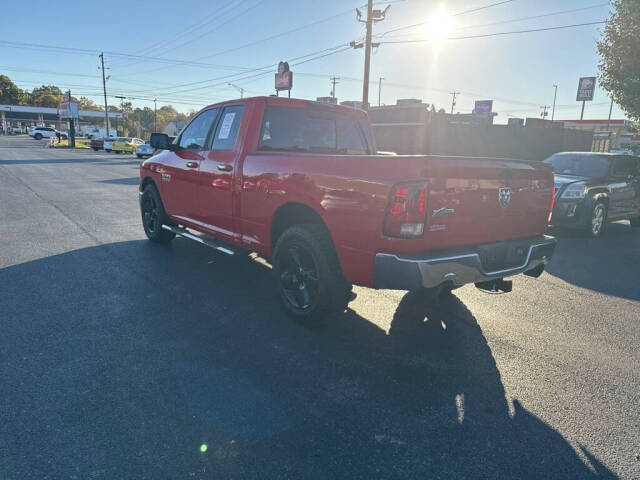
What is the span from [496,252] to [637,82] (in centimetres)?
1530

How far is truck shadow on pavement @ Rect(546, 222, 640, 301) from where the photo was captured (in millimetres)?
5539

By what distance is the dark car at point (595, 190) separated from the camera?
8.13 metres

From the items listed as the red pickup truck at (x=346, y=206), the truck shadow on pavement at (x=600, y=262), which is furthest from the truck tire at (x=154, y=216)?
the truck shadow on pavement at (x=600, y=262)

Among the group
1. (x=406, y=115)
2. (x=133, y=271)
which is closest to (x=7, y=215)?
(x=133, y=271)

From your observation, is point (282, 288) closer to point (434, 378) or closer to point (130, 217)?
point (434, 378)

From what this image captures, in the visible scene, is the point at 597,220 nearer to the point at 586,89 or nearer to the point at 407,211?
the point at 407,211

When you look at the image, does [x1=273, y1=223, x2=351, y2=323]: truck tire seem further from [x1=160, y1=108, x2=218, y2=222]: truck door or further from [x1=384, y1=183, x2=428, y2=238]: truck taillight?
[x1=160, y1=108, x2=218, y2=222]: truck door

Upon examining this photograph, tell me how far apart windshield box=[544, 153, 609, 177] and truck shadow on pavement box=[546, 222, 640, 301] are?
1.24m

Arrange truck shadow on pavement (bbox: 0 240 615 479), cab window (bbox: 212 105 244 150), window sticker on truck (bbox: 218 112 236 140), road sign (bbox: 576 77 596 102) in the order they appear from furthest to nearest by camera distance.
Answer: road sign (bbox: 576 77 596 102) → window sticker on truck (bbox: 218 112 236 140) → cab window (bbox: 212 105 244 150) → truck shadow on pavement (bbox: 0 240 615 479)

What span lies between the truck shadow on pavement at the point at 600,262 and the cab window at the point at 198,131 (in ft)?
16.1

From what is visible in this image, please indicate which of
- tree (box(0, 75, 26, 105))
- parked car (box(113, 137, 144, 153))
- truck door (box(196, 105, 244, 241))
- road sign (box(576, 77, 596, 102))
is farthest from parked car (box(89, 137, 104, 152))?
tree (box(0, 75, 26, 105))

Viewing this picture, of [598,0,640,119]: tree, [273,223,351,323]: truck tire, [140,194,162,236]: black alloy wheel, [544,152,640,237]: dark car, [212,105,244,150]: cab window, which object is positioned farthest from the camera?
[598,0,640,119]: tree

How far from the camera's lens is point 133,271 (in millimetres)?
5336

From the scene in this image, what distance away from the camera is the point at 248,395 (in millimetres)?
2822
